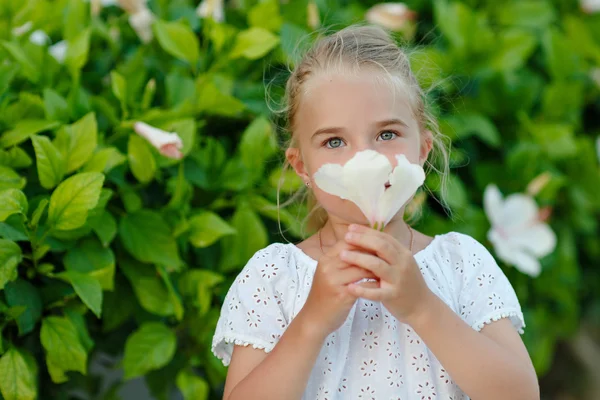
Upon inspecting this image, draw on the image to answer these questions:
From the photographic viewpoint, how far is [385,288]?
1188 mm

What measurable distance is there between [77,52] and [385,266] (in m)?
1.09

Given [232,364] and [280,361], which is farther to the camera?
[232,364]

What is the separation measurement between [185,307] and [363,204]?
874 millimetres

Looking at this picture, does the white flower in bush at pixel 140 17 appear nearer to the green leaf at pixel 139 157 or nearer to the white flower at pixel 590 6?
the green leaf at pixel 139 157

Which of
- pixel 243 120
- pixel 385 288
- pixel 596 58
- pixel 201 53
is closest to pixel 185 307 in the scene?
pixel 243 120

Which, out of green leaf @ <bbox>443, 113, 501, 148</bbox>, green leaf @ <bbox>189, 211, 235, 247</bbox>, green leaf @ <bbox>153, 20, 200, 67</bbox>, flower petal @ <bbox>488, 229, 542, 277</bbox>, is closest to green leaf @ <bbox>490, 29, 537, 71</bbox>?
green leaf @ <bbox>443, 113, 501, 148</bbox>

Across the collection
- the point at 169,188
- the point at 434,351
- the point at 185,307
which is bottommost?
the point at 185,307

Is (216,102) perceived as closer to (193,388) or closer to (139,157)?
(139,157)

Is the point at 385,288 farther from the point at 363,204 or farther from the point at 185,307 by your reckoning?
the point at 185,307

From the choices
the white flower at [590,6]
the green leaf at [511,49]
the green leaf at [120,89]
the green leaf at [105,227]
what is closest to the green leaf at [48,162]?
the green leaf at [105,227]

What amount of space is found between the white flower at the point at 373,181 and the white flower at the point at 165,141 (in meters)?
0.67

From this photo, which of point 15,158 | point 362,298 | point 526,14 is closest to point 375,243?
point 362,298

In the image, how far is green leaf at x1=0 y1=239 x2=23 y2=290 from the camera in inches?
60.5

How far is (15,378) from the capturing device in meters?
1.61
